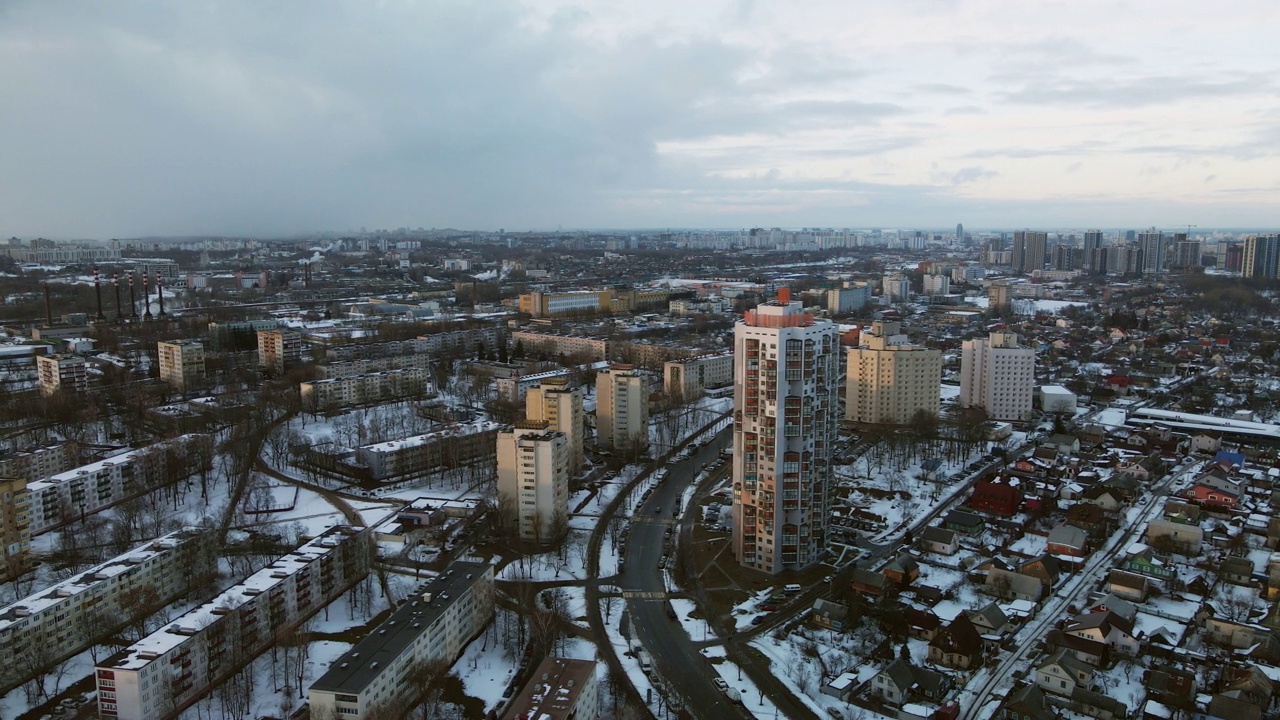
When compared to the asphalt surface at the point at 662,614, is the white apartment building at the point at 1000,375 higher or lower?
higher

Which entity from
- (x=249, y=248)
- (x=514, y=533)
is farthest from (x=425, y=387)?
(x=249, y=248)

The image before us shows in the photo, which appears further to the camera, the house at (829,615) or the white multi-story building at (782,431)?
the white multi-story building at (782,431)

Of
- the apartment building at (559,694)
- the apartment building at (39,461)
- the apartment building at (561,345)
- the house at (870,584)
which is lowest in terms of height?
the house at (870,584)

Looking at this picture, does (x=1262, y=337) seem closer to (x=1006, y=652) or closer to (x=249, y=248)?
(x=1006, y=652)

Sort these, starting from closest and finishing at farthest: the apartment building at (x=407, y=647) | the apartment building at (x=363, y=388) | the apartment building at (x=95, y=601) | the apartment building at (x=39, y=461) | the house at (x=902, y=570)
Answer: the apartment building at (x=407, y=647), the apartment building at (x=95, y=601), the house at (x=902, y=570), the apartment building at (x=39, y=461), the apartment building at (x=363, y=388)

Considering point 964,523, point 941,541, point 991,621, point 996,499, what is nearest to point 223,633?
point 991,621

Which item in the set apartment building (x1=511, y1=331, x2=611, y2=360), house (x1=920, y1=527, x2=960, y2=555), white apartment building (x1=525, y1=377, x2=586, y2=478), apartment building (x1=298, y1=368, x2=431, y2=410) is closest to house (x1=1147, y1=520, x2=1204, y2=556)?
house (x1=920, y1=527, x2=960, y2=555)

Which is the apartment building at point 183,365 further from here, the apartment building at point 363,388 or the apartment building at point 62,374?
the apartment building at point 363,388

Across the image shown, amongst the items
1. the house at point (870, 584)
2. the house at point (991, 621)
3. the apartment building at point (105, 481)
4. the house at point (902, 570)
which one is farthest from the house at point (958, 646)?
the apartment building at point (105, 481)

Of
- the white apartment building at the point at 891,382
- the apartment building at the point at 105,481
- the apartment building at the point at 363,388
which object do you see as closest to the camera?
the apartment building at the point at 105,481
